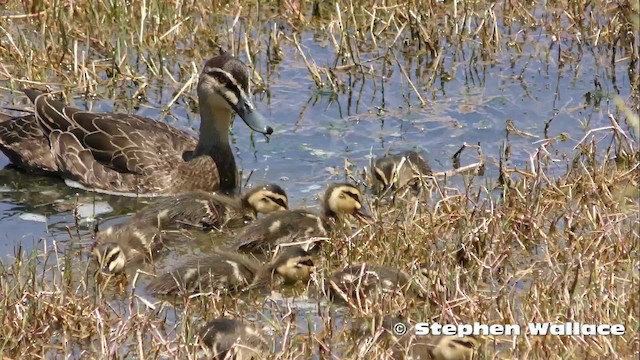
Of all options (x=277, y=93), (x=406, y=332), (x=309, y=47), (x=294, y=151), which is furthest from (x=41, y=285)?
(x=309, y=47)

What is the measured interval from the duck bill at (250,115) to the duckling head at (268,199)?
0.58 metres

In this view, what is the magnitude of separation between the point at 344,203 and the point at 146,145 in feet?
5.07

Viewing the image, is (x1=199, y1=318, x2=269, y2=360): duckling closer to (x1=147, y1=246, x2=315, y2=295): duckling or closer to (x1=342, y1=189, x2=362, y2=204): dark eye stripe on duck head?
(x1=147, y1=246, x2=315, y2=295): duckling

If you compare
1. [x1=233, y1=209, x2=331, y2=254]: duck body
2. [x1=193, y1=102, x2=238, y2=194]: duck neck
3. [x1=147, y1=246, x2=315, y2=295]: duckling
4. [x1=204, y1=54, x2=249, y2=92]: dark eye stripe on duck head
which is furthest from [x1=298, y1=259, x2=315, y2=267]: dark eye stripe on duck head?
[x1=204, y1=54, x2=249, y2=92]: dark eye stripe on duck head

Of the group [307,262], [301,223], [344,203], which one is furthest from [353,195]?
[307,262]

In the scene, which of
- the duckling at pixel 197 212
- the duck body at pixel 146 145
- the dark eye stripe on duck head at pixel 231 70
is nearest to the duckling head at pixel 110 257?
the duckling at pixel 197 212

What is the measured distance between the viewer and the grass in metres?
6.00

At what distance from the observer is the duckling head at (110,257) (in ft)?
22.5

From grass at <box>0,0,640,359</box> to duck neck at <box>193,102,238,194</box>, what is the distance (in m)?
0.58

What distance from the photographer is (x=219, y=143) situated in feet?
28.3

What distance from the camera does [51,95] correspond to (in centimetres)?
917

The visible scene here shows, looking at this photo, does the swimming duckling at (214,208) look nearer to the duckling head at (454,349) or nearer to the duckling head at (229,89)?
the duckling head at (229,89)

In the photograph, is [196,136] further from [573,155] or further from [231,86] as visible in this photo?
[573,155]

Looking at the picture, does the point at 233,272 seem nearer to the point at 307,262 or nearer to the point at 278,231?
the point at 307,262
